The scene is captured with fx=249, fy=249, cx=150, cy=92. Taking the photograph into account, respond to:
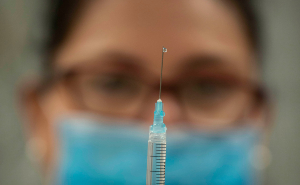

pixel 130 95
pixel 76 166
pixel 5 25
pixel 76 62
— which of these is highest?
pixel 5 25

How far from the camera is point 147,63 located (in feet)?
3.49

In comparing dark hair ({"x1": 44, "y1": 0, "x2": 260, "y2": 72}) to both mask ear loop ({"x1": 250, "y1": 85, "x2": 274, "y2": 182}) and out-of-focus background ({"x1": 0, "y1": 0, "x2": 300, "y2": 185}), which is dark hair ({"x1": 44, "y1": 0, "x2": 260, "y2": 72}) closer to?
out-of-focus background ({"x1": 0, "y1": 0, "x2": 300, "y2": 185})

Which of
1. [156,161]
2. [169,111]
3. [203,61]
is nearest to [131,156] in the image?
[156,161]

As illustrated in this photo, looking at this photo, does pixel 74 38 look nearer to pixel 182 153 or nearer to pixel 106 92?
pixel 106 92

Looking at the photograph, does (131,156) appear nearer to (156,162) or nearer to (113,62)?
(156,162)

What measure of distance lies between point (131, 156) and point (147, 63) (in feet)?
1.29

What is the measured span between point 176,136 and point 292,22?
0.74 m

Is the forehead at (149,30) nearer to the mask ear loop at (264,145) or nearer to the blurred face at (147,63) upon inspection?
the blurred face at (147,63)

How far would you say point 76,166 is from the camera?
1000mm

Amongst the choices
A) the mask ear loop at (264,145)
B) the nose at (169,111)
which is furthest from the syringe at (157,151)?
the mask ear loop at (264,145)

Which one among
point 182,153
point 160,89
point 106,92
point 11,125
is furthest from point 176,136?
point 11,125

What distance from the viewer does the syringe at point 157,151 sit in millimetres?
915

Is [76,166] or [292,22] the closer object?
[76,166]

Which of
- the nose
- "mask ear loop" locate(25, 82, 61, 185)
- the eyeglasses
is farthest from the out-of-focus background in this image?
the nose
